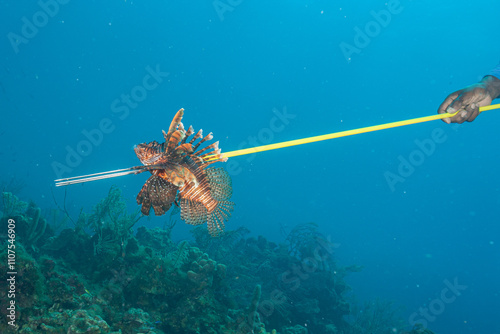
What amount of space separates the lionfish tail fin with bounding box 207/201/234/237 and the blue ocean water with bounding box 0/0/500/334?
4158 centimetres

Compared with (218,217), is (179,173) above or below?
below

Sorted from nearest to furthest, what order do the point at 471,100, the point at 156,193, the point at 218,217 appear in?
Answer: the point at 156,193
the point at 471,100
the point at 218,217

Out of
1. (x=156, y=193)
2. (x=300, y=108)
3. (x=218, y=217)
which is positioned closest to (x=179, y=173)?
(x=156, y=193)

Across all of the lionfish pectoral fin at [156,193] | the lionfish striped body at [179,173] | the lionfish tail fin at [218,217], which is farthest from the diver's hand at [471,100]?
the lionfish pectoral fin at [156,193]

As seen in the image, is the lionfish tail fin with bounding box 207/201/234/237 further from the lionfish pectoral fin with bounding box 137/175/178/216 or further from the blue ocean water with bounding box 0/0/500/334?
the blue ocean water with bounding box 0/0/500/334

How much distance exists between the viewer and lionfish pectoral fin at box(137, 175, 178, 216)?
2.41 m

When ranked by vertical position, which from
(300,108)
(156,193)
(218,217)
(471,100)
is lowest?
(156,193)

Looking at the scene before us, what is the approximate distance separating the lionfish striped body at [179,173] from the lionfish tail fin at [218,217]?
1.25 ft

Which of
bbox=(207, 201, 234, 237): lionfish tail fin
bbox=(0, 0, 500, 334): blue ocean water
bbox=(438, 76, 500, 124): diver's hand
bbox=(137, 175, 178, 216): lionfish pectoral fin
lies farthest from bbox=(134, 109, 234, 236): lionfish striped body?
bbox=(0, 0, 500, 334): blue ocean water

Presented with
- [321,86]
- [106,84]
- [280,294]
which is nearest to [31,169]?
[106,84]

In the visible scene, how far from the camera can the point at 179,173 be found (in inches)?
89.4

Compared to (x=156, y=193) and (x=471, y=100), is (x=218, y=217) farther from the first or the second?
(x=471, y=100)

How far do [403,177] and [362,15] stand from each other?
5057cm

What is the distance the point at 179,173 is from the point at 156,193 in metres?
0.33
